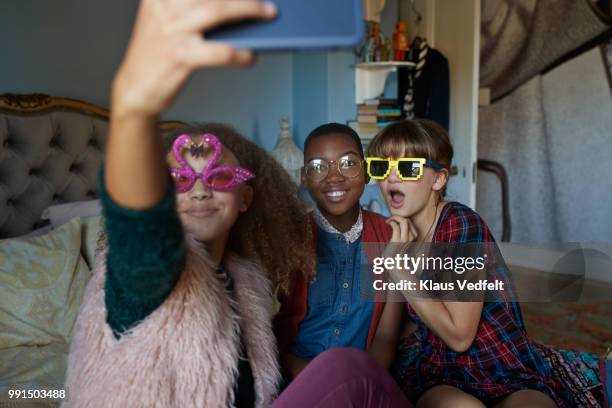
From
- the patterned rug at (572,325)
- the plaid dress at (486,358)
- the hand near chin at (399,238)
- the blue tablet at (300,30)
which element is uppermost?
the blue tablet at (300,30)

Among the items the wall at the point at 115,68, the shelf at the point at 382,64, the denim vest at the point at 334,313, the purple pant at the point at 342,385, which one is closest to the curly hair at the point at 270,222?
the denim vest at the point at 334,313

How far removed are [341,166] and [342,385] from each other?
2.00 feet

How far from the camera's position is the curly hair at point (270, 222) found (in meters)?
1.22

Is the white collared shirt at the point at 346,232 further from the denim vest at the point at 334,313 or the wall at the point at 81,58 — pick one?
the wall at the point at 81,58

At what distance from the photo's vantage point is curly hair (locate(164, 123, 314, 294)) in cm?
122

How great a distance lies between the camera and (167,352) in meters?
0.90

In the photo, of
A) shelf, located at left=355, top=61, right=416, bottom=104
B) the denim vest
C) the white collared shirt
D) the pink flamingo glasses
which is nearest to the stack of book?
shelf, located at left=355, top=61, right=416, bottom=104

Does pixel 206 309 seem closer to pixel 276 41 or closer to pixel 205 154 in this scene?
pixel 205 154

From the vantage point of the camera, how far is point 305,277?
54.4 inches

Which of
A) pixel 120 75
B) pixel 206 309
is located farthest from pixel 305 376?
pixel 120 75

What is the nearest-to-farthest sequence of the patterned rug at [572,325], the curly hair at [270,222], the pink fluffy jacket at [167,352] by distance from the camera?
the pink fluffy jacket at [167,352]
the curly hair at [270,222]
the patterned rug at [572,325]

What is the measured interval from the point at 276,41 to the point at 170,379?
24.5 inches

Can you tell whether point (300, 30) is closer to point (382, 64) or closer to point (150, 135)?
point (150, 135)

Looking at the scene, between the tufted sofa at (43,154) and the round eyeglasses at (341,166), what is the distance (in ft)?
4.42
